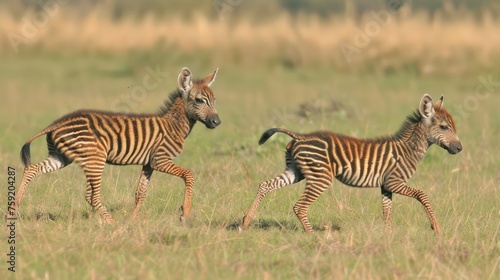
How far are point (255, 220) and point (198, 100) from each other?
133 centimetres

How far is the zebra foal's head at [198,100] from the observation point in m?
9.82

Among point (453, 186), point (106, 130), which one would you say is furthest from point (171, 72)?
point (106, 130)

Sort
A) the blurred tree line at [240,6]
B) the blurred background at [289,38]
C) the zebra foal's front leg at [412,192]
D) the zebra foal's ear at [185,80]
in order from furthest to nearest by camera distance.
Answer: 1. the blurred tree line at [240,6]
2. the blurred background at [289,38]
3. the zebra foal's ear at [185,80]
4. the zebra foal's front leg at [412,192]

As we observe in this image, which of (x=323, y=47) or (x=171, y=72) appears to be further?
(x=323, y=47)

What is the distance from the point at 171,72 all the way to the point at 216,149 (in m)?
10.1

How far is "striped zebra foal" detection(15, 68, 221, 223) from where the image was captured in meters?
9.16

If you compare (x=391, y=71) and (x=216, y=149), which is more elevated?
(x=391, y=71)

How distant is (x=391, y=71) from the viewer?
23969 millimetres

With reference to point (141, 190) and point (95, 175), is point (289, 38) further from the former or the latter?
point (95, 175)

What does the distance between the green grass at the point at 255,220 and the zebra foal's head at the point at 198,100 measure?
33.0 inches

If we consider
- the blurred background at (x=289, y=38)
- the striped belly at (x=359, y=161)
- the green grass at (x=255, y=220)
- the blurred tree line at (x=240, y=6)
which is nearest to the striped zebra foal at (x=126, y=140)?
the green grass at (x=255, y=220)

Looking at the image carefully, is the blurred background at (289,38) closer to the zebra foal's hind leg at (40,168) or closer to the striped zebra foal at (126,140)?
the striped zebra foal at (126,140)

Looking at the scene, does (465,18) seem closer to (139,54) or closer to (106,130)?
(139,54)

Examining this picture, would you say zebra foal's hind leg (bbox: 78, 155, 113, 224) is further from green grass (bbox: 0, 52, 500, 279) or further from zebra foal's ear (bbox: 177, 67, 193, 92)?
zebra foal's ear (bbox: 177, 67, 193, 92)
